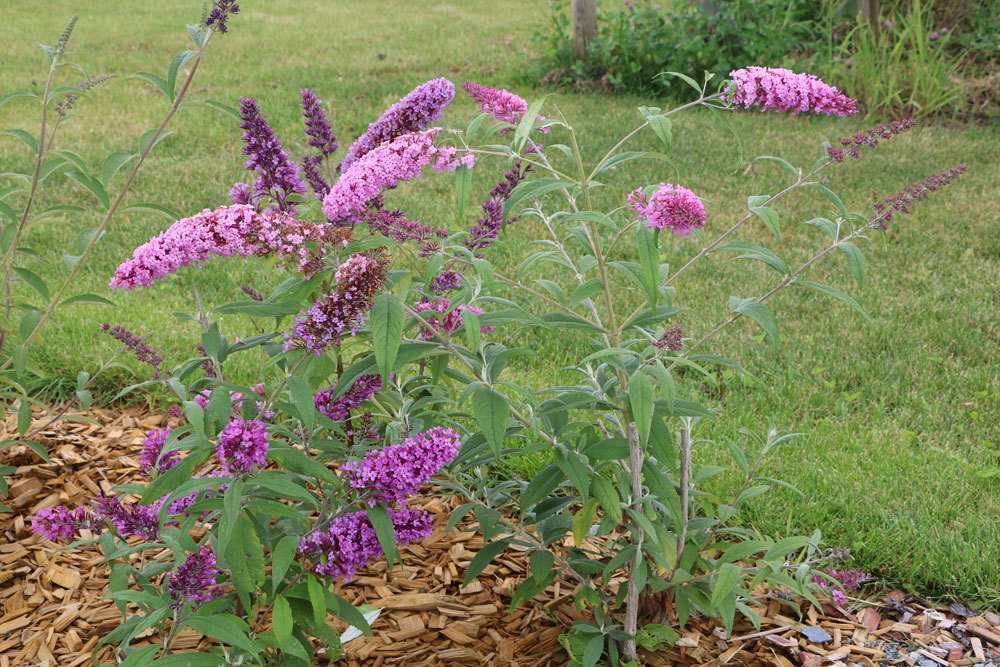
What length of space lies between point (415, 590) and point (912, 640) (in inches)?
56.2

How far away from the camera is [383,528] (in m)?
1.99

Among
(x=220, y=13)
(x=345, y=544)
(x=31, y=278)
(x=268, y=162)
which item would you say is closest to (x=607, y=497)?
(x=345, y=544)

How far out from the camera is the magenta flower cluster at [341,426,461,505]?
1.98 metres

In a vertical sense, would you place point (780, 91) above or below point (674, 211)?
above

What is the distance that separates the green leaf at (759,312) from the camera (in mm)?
2121

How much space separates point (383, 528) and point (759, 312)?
97 centimetres

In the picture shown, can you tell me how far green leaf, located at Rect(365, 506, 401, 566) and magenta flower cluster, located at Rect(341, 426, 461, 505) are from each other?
3cm

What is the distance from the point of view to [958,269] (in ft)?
16.7

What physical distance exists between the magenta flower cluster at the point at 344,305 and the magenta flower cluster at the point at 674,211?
586 mm

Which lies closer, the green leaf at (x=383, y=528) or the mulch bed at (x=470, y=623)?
the green leaf at (x=383, y=528)

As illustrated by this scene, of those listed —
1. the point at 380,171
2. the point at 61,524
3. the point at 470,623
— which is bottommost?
the point at 470,623

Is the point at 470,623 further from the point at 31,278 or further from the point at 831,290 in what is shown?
the point at 31,278

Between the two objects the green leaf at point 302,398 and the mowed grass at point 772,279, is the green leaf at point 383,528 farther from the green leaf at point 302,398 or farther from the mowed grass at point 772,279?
the mowed grass at point 772,279

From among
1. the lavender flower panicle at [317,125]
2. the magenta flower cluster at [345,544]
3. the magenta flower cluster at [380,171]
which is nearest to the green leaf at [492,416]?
the magenta flower cluster at [345,544]
